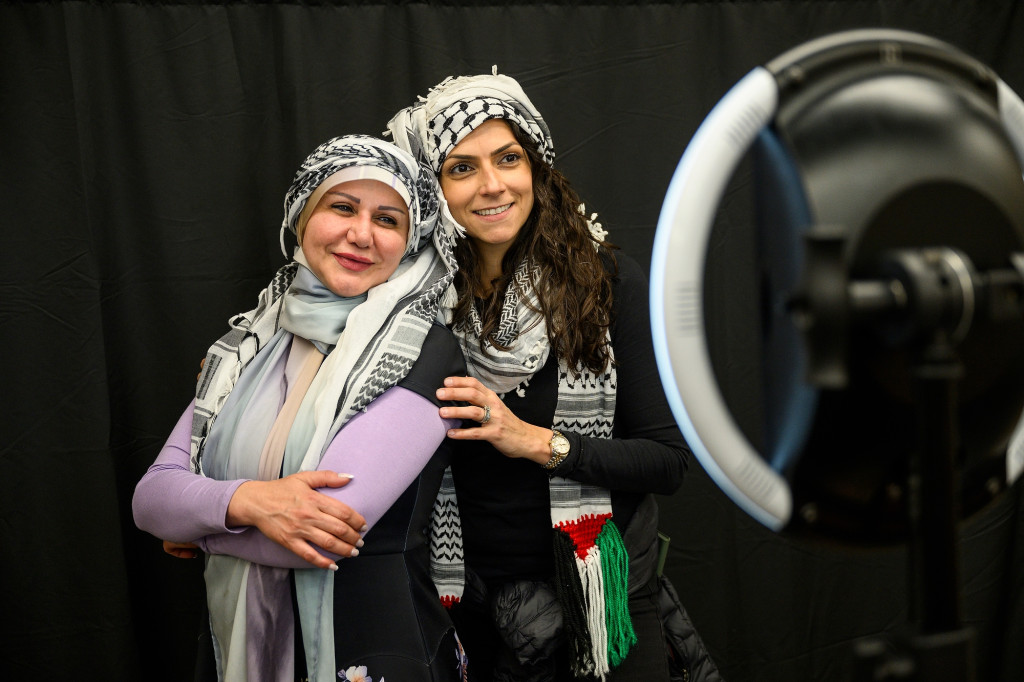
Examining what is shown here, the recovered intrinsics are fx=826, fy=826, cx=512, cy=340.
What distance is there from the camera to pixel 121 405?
6.62ft

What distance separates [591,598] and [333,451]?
1.79 ft

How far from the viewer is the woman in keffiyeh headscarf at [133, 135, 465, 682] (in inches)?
51.7

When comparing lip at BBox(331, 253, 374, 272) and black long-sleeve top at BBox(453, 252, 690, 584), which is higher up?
lip at BBox(331, 253, 374, 272)

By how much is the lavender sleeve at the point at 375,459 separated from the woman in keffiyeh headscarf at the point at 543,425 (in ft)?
0.48

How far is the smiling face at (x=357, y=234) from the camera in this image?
4.81ft

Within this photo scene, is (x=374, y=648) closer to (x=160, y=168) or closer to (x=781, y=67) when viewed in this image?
(x=781, y=67)

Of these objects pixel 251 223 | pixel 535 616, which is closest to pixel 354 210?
pixel 251 223

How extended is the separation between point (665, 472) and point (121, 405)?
133 centimetres

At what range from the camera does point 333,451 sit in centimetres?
132

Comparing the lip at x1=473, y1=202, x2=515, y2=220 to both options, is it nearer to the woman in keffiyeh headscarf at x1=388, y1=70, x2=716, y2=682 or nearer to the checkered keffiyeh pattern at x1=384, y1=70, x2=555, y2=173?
the woman in keffiyeh headscarf at x1=388, y1=70, x2=716, y2=682

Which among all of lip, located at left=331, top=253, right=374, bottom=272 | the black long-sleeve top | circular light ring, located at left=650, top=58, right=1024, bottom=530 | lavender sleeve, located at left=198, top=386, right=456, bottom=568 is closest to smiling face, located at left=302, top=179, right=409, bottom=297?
lip, located at left=331, top=253, right=374, bottom=272

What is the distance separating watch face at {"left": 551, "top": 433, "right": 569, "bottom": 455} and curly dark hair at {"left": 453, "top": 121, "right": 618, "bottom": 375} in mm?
138

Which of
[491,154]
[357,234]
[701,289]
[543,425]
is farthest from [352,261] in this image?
[701,289]

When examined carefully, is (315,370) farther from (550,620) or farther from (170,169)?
(170,169)
